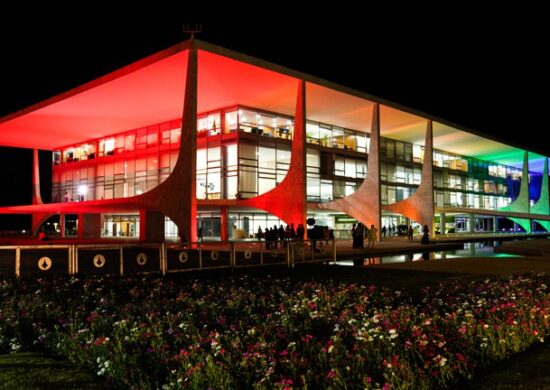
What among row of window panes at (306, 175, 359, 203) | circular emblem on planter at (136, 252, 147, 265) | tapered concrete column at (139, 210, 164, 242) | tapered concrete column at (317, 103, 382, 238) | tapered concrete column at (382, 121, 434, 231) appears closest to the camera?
circular emblem on planter at (136, 252, 147, 265)

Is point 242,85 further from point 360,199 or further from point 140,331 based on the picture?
point 140,331

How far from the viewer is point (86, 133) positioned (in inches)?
1726

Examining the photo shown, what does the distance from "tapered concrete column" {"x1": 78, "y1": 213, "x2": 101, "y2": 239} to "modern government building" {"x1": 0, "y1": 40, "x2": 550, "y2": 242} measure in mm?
89

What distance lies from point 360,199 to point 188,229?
686 inches

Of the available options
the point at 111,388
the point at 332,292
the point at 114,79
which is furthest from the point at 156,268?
the point at 114,79

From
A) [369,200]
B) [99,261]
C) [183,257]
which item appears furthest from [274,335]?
[369,200]

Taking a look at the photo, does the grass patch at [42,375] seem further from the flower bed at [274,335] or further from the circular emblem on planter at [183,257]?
the circular emblem on planter at [183,257]

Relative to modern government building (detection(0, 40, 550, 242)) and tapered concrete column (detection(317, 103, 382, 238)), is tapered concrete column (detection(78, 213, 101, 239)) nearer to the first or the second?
modern government building (detection(0, 40, 550, 242))

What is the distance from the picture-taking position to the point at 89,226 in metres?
42.9

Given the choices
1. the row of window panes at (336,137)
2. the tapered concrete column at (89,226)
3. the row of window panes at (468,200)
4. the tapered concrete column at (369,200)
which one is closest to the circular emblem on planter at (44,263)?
the tapered concrete column at (369,200)

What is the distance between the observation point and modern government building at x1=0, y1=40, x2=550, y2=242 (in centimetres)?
2700

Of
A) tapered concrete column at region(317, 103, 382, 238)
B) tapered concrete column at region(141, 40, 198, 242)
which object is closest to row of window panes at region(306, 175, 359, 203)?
tapered concrete column at region(317, 103, 382, 238)

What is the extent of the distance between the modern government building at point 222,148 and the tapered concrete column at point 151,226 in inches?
4.0

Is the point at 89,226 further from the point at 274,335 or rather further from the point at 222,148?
the point at 274,335
